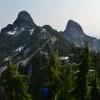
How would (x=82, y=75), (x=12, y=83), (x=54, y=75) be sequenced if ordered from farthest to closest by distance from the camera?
1. (x=82, y=75)
2. (x=12, y=83)
3. (x=54, y=75)

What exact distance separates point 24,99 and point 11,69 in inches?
397

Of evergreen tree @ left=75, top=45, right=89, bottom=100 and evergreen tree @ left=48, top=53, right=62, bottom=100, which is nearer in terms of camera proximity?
evergreen tree @ left=48, top=53, right=62, bottom=100

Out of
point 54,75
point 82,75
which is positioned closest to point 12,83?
point 54,75

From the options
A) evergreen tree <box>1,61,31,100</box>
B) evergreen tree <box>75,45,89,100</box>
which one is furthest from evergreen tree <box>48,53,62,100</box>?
evergreen tree <box>1,61,31,100</box>

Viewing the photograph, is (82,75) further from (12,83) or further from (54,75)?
(12,83)

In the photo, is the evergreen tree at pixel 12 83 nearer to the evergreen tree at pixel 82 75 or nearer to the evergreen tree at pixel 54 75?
the evergreen tree at pixel 54 75

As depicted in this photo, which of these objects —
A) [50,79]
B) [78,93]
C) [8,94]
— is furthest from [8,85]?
[78,93]

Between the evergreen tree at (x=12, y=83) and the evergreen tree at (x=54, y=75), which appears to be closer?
the evergreen tree at (x=54, y=75)

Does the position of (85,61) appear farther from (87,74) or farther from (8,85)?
(8,85)

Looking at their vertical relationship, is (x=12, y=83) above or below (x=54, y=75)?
below

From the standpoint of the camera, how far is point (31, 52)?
198m

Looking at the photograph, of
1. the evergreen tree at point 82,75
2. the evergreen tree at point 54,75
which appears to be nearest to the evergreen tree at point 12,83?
the evergreen tree at point 54,75

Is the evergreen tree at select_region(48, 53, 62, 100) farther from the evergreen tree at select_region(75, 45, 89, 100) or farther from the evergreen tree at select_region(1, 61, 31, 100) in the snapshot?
the evergreen tree at select_region(1, 61, 31, 100)

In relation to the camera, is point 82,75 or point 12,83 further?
point 82,75
